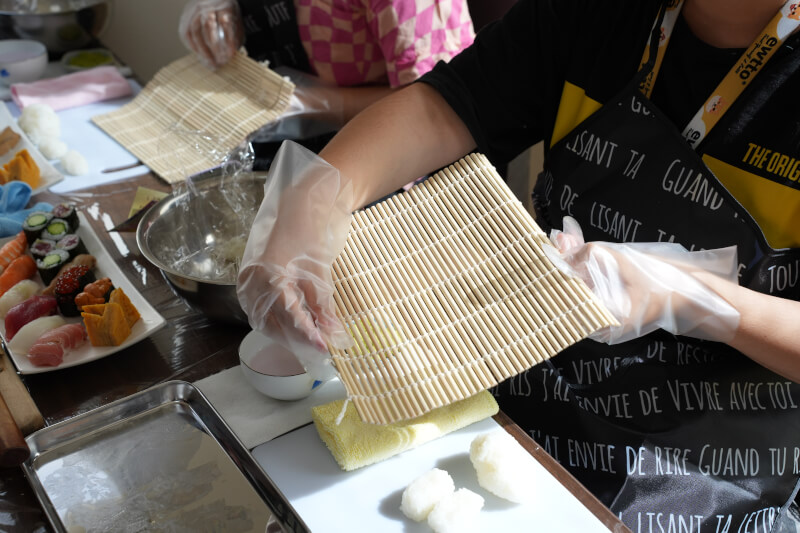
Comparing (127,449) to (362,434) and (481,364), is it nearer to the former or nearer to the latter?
(362,434)

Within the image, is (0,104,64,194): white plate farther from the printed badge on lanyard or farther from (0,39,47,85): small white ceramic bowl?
the printed badge on lanyard

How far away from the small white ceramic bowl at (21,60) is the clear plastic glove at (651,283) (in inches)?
82.0

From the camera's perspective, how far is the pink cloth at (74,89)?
217 centimetres

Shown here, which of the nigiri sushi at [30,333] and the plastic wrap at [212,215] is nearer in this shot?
the nigiri sushi at [30,333]

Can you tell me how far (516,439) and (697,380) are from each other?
0.35 meters

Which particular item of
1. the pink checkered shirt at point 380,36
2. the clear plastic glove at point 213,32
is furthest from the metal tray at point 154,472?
the clear plastic glove at point 213,32

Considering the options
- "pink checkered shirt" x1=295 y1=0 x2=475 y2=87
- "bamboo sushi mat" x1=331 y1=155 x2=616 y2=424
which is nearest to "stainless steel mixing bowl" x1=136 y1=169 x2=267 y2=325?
"bamboo sushi mat" x1=331 y1=155 x2=616 y2=424

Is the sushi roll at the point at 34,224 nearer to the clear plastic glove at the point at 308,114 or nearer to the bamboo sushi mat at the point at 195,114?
the bamboo sushi mat at the point at 195,114

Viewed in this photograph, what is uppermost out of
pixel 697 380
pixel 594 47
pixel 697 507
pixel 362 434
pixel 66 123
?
pixel 594 47

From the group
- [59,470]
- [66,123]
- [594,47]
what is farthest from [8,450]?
[66,123]

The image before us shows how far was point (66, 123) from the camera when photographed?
2.09m

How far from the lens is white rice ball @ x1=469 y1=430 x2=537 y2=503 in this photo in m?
0.93

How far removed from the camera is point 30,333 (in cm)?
119

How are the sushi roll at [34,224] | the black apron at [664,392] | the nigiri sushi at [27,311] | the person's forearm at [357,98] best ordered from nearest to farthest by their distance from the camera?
the black apron at [664,392] → the nigiri sushi at [27,311] → the sushi roll at [34,224] → the person's forearm at [357,98]
